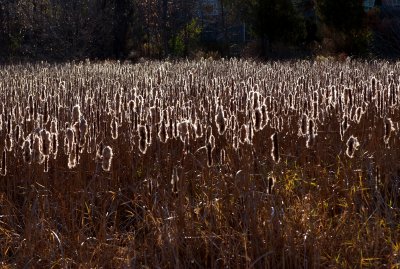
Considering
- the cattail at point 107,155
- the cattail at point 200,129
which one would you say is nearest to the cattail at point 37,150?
the cattail at point 107,155

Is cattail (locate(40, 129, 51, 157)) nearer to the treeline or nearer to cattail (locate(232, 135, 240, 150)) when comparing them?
cattail (locate(232, 135, 240, 150))

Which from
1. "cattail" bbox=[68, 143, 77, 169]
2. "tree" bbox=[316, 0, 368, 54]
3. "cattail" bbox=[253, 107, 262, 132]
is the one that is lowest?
Result: "cattail" bbox=[68, 143, 77, 169]

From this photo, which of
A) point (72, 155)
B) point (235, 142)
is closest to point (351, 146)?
point (235, 142)

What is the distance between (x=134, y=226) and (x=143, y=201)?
18cm

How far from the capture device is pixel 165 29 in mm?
22625

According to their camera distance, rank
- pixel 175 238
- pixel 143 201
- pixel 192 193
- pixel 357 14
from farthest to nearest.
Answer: pixel 357 14 < pixel 192 193 < pixel 143 201 < pixel 175 238

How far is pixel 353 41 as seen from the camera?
1981 cm

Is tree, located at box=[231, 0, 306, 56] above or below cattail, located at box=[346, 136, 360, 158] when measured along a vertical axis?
above

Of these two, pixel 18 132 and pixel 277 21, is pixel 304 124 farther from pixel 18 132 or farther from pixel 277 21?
pixel 277 21

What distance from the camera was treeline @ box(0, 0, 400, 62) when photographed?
2005 cm

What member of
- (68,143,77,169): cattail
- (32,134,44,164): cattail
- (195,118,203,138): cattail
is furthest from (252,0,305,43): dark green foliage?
(68,143,77,169): cattail

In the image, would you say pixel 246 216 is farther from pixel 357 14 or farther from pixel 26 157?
pixel 357 14

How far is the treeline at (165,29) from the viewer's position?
65.8 feet

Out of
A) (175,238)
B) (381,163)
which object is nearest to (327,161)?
(381,163)
